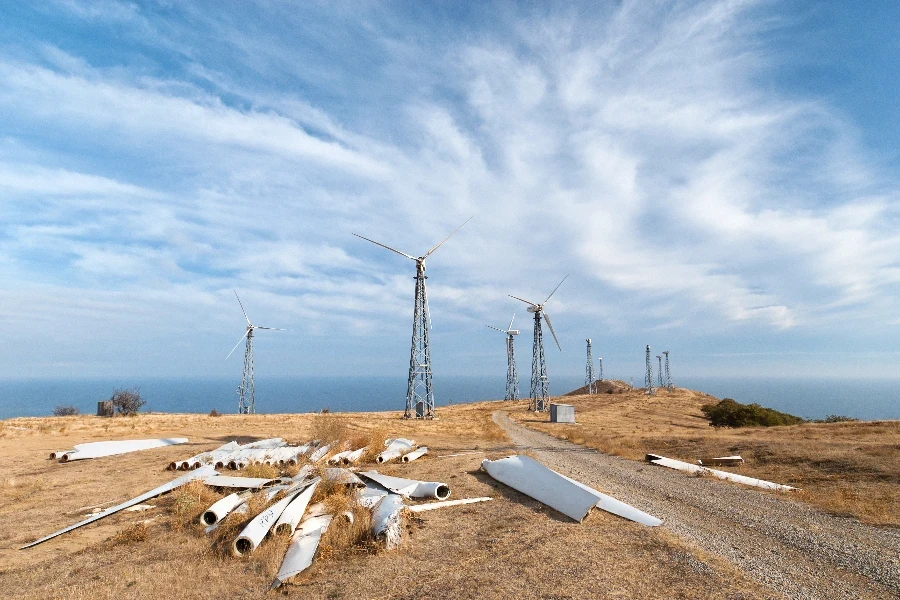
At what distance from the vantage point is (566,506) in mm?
12719

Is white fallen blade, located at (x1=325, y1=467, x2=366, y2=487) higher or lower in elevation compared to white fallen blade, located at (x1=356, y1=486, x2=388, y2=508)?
higher

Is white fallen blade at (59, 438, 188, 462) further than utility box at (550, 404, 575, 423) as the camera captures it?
No

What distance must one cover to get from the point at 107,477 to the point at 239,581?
1338 cm

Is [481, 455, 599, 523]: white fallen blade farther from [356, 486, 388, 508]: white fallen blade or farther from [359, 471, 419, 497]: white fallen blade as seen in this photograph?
[356, 486, 388, 508]: white fallen blade

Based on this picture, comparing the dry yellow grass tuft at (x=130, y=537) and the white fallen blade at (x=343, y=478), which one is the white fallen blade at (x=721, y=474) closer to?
the white fallen blade at (x=343, y=478)

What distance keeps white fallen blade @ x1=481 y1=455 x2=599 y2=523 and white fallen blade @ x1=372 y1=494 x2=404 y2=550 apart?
14.0 feet

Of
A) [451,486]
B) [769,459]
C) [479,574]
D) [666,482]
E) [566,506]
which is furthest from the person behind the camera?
[769,459]

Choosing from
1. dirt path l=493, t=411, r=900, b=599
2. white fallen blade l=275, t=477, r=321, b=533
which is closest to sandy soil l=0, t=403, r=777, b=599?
white fallen blade l=275, t=477, r=321, b=533

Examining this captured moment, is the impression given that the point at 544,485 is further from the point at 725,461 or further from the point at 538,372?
the point at 538,372

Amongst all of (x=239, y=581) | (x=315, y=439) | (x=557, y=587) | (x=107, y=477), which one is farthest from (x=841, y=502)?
(x=107, y=477)

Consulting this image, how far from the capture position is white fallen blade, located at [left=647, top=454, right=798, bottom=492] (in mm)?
16547

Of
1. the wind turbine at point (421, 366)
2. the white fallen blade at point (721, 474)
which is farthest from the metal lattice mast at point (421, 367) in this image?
the white fallen blade at point (721, 474)

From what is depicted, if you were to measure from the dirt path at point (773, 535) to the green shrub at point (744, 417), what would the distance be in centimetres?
3599

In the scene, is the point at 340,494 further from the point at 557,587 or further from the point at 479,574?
the point at 557,587
